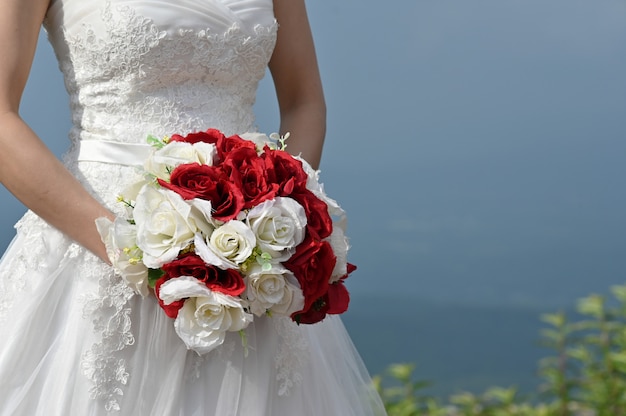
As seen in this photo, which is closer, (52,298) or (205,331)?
(205,331)

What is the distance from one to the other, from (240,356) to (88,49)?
67 cm

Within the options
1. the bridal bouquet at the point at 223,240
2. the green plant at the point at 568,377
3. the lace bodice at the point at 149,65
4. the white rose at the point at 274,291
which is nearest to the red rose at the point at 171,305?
the bridal bouquet at the point at 223,240

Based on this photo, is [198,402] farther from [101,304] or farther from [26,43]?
[26,43]

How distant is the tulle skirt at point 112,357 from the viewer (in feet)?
5.71

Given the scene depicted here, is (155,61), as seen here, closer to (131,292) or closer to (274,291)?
(131,292)

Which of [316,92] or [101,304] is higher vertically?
[316,92]

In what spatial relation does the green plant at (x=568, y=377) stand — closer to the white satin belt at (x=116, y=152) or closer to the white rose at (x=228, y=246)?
the white satin belt at (x=116, y=152)

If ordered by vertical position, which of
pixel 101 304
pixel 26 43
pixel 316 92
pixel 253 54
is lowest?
pixel 101 304

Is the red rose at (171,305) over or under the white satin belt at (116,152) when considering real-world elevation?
under

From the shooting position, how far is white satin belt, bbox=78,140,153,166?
1.90 m

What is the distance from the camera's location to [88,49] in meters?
1.89

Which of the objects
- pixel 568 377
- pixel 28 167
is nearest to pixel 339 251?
pixel 28 167

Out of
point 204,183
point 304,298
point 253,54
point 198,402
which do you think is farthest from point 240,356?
point 253,54

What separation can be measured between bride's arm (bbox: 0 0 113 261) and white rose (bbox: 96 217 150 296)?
12 centimetres
